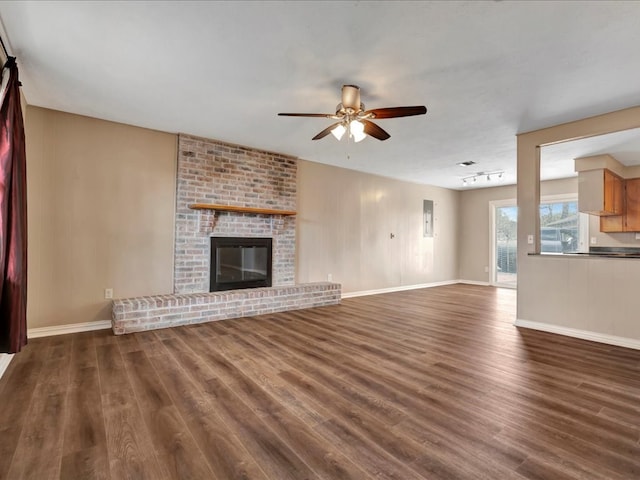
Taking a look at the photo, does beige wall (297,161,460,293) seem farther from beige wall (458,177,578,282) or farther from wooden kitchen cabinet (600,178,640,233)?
wooden kitchen cabinet (600,178,640,233)

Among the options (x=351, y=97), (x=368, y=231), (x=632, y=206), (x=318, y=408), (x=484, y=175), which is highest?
(x=484, y=175)

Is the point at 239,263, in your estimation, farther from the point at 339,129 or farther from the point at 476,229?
the point at 476,229

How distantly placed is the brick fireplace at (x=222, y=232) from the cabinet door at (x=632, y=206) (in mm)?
5188

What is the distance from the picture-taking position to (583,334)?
11.9 feet

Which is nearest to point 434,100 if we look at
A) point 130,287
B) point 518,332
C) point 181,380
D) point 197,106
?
point 197,106

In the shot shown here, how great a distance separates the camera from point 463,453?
158 cm

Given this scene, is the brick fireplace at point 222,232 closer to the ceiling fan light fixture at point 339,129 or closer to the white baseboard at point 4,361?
the white baseboard at point 4,361

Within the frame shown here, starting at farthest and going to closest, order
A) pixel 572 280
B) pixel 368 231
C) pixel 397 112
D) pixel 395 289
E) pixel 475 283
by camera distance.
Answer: pixel 475 283 → pixel 395 289 → pixel 368 231 → pixel 572 280 → pixel 397 112

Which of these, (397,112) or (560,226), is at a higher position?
(397,112)

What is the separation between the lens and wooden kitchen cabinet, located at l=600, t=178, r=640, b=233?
5465 mm

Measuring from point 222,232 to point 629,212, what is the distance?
6.93 metres

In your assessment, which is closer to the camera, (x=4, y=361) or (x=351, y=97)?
(x=4, y=361)

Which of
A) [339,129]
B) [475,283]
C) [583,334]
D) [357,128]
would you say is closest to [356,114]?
[357,128]

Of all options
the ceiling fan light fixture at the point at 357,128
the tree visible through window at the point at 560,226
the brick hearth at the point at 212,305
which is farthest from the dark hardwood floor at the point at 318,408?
the tree visible through window at the point at 560,226
